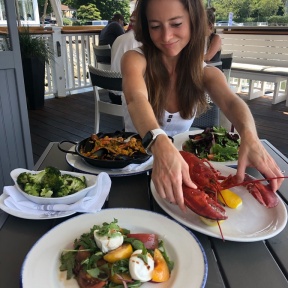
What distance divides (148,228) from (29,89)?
15.0ft

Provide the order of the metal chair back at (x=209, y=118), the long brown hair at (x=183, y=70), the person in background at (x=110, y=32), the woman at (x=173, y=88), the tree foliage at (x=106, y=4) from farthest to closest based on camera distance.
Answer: the tree foliage at (x=106, y=4)
the person in background at (x=110, y=32)
the metal chair back at (x=209, y=118)
the long brown hair at (x=183, y=70)
the woman at (x=173, y=88)

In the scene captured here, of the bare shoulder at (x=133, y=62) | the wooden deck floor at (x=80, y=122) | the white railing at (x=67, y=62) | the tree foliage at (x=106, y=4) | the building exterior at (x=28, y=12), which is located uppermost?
the tree foliage at (x=106, y=4)

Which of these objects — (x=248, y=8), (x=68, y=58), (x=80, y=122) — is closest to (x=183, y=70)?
(x=80, y=122)

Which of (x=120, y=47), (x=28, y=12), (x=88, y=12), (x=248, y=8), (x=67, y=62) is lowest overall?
(x=67, y=62)

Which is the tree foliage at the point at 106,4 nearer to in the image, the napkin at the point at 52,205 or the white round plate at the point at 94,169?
the white round plate at the point at 94,169

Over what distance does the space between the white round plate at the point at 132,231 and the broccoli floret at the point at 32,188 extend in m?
0.17

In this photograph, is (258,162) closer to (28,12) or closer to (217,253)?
(217,253)

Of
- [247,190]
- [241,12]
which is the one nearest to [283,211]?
[247,190]

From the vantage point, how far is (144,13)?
1473 mm

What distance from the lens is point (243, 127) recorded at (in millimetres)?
1128

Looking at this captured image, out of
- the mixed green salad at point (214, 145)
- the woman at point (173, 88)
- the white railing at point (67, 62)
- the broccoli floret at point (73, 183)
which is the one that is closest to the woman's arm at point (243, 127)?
the woman at point (173, 88)

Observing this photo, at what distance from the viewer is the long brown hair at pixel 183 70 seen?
1.49 metres

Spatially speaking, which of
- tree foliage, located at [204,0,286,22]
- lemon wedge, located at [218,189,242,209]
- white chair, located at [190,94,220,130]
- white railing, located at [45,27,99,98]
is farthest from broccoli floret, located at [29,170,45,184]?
tree foliage, located at [204,0,286,22]

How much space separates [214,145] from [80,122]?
3.34m
